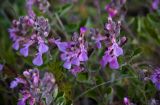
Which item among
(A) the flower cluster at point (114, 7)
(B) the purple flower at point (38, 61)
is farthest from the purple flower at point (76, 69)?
(A) the flower cluster at point (114, 7)

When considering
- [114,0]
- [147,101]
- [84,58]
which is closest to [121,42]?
[84,58]

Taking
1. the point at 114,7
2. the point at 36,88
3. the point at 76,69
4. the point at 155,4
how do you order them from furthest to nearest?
the point at 155,4 < the point at 114,7 < the point at 76,69 < the point at 36,88

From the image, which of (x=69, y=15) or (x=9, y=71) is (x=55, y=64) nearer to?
(x=9, y=71)

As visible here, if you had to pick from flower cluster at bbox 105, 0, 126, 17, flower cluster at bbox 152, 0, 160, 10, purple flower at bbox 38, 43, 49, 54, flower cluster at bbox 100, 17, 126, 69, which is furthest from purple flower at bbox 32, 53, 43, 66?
flower cluster at bbox 152, 0, 160, 10

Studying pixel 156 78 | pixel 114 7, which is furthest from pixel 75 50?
pixel 114 7

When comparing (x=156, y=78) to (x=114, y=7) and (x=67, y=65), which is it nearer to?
(x=67, y=65)

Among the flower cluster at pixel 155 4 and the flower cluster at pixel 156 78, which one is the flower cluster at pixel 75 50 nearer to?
the flower cluster at pixel 156 78

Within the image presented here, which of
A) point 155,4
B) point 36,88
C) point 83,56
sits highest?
point 155,4

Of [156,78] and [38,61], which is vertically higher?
[38,61]
